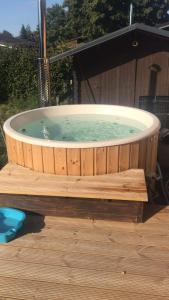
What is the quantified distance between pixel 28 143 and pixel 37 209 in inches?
29.3

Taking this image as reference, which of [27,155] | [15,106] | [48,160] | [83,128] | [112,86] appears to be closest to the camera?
[48,160]

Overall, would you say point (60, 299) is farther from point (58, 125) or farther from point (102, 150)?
point (58, 125)

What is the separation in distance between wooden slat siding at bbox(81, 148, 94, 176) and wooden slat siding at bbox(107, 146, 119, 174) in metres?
0.18

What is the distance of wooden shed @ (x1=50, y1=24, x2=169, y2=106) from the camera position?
6.49 metres

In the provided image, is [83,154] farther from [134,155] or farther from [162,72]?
[162,72]

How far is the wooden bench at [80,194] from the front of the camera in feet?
9.66

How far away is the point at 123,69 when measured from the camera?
6.77m

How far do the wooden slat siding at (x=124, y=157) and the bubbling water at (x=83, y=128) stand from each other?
150cm

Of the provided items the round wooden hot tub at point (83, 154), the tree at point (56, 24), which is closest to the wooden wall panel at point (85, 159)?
the round wooden hot tub at point (83, 154)

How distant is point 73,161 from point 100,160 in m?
0.29

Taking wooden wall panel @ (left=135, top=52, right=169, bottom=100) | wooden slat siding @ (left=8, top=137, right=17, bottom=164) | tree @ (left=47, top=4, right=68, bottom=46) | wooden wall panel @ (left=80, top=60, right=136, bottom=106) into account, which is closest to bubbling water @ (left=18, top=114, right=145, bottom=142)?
wooden slat siding @ (left=8, top=137, right=17, bottom=164)

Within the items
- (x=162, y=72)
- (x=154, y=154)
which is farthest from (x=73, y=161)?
(x=162, y=72)

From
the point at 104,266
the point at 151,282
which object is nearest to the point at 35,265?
the point at 104,266

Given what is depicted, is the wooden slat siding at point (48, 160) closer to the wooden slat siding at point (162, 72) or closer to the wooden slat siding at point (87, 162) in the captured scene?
the wooden slat siding at point (87, 162)
